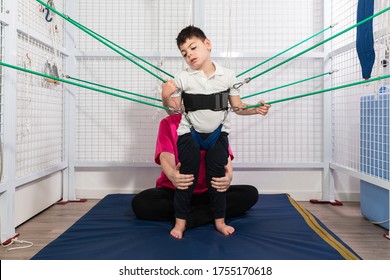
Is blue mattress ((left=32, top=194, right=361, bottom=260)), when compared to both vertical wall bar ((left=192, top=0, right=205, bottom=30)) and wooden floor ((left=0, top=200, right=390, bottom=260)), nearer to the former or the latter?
wooden floor ((left=0, top=200, right=390, bottom=260))

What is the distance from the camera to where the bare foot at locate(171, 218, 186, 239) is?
1614 mm

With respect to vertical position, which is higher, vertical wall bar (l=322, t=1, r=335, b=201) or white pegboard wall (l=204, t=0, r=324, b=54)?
white pegboard wall (l=204, t=0, r=324, b=54)

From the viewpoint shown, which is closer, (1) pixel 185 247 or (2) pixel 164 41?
(1) pixel 185 247

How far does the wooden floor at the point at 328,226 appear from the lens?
1767 millimetres

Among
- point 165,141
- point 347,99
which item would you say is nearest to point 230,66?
point 347,99

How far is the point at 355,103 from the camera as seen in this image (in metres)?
2.80

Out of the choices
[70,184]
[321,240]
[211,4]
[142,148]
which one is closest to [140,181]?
[142,148]

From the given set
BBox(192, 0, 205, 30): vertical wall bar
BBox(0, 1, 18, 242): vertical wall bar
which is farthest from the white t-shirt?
BBox(192, 0, 205, 30): vertical wall bar

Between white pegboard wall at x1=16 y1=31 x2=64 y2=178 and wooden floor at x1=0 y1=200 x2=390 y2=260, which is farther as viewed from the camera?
white pegboard wall at x1=16 y1=31 x2=64 y2=178

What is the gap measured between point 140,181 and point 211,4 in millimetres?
1552

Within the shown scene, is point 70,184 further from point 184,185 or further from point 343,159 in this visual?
point 343,159

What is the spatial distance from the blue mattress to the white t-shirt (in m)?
0.49

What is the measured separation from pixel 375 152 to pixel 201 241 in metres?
1.29

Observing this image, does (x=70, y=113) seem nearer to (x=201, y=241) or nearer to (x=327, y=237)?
(x=201, y=241)
